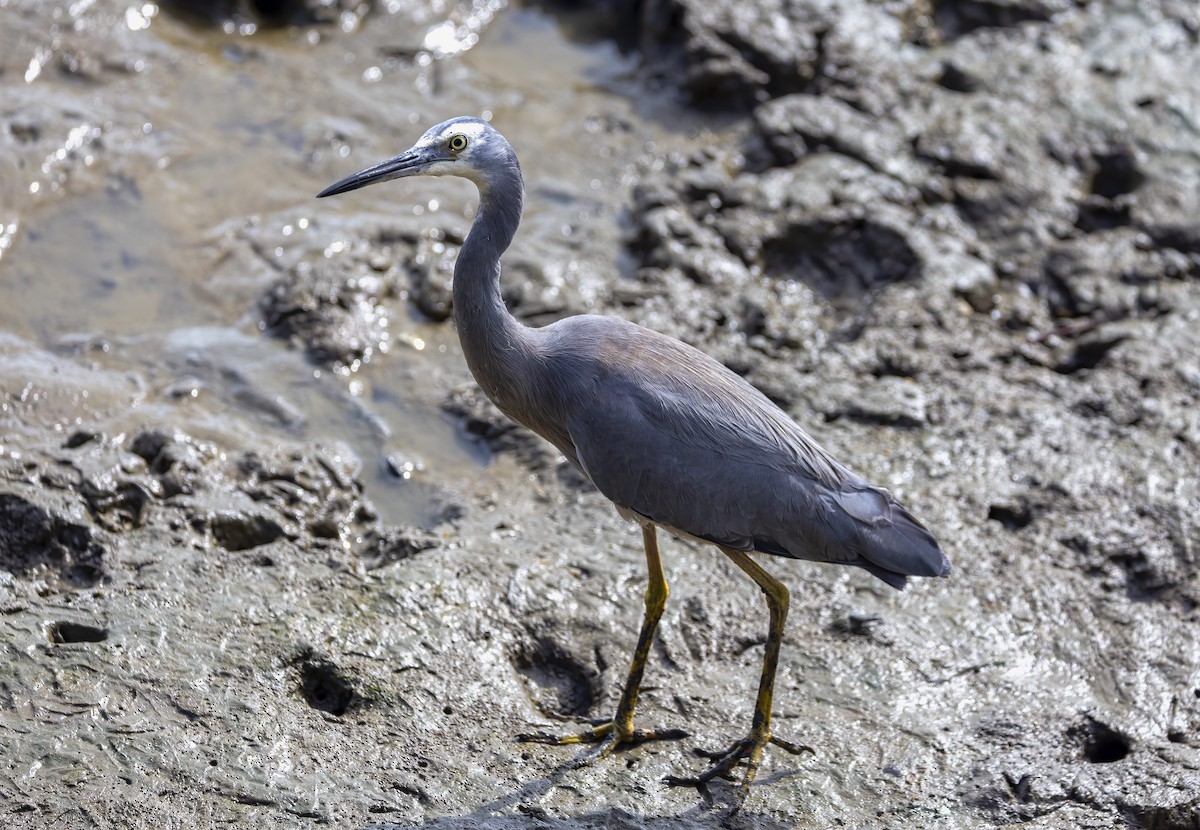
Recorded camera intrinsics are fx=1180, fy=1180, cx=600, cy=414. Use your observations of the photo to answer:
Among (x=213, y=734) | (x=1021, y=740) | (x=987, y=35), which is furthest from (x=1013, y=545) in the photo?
(x=987, y=35)

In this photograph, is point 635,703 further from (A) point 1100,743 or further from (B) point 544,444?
(A) point 1100,743

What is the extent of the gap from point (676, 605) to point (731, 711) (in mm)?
593

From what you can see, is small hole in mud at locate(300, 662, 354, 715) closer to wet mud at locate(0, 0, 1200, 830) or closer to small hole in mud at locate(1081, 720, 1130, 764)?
wet mud at locate(0, 0, 1200, 830)

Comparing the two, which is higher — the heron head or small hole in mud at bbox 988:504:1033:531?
the heron head

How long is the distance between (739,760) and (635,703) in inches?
17.8

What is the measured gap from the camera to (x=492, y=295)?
456 cm

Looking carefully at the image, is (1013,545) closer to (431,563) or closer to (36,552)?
(431,563)

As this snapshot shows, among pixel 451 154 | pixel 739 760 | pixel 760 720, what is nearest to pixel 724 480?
pixel 760 720

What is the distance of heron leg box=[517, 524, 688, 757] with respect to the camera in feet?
14.6

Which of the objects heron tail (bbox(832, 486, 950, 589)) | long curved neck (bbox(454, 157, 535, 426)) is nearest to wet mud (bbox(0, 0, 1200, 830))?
heron tail (bbox(832, 486, 950, 589))

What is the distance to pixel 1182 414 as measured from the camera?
618 centimetres

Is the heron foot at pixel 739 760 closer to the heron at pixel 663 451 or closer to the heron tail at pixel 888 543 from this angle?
the heron at pixel 663 451

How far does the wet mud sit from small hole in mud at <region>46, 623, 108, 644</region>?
0.01 metres

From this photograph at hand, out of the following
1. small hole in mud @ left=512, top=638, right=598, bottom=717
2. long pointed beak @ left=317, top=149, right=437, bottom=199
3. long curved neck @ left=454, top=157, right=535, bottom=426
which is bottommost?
small hole in mud @ left=512, top=638, right=598, bottom=717
